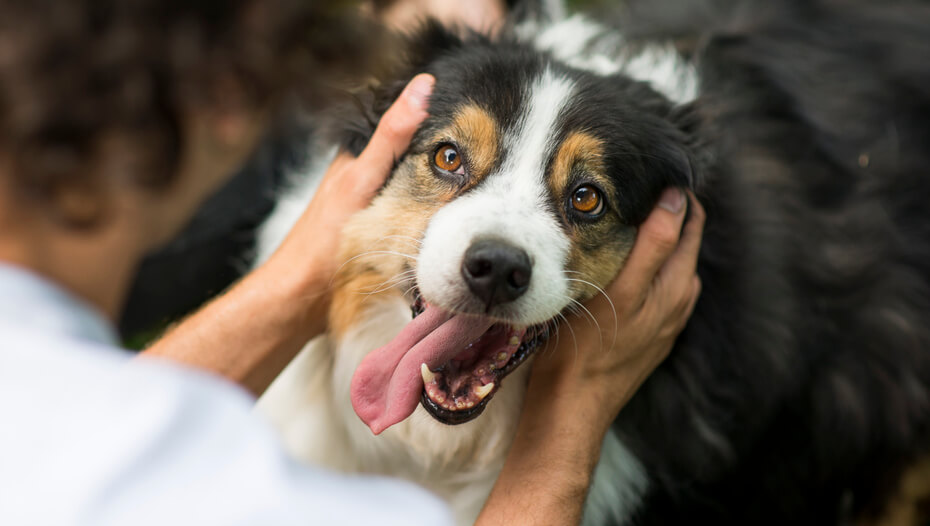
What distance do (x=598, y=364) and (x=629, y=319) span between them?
0.15 meters

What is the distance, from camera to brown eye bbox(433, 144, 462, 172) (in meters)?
2.26

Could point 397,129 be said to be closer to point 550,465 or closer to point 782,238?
point 550,465

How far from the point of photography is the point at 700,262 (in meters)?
2.49

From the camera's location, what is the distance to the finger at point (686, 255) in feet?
7.64

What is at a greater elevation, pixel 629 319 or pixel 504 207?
pixel 504 207

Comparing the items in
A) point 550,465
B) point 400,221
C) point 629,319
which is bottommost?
point 550,465

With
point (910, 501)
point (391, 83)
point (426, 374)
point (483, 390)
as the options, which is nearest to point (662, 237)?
point (483, 390)

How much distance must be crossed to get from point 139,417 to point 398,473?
63.8 inches

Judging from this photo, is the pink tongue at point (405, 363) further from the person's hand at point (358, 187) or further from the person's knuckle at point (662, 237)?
the person's knuckle at point (662, 237)

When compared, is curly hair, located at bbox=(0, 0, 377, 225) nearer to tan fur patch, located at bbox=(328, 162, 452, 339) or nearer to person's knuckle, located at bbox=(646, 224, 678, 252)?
tan fur patch, located at bbox=(328, 162, 452, 339)

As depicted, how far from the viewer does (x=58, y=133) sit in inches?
51.5

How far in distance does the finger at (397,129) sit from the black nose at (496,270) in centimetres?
45

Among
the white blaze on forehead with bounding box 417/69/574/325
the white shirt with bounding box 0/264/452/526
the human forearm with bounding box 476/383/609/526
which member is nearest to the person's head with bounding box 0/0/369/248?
the white shirt with bounding box 0/264/452/526

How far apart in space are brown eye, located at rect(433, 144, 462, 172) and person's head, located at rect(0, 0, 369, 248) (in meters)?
0.65
